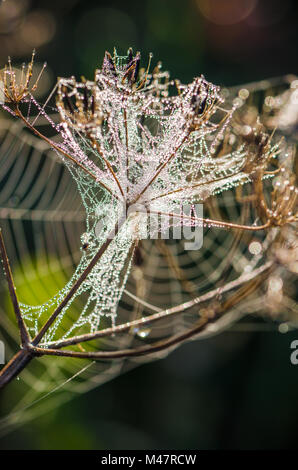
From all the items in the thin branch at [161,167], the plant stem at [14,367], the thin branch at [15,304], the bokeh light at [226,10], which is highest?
the bokeh light at [226,10]

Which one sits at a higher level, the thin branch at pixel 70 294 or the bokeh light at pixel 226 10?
the bokeh light at pixel 226 10

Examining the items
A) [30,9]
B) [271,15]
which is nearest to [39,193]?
[30,9]

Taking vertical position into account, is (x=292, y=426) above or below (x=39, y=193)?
below

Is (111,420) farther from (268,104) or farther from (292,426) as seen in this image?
(268,104)

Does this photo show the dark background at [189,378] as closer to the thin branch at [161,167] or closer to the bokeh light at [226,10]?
the bokeh light at [226,10]

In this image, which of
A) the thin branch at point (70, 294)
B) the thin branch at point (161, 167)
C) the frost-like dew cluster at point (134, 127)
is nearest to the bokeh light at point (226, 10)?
the frost-like dew cluster at point (134, 127)

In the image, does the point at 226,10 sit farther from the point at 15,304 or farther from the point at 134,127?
the point at 15,304

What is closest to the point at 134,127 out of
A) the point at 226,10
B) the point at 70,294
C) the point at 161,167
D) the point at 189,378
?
the point at 161,167

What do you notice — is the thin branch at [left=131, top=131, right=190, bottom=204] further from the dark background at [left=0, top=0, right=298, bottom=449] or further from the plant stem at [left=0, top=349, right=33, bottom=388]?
the dark background at [left=0, top=0, right=298, bottom=449]

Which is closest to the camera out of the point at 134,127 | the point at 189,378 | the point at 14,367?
the point at 14,367
